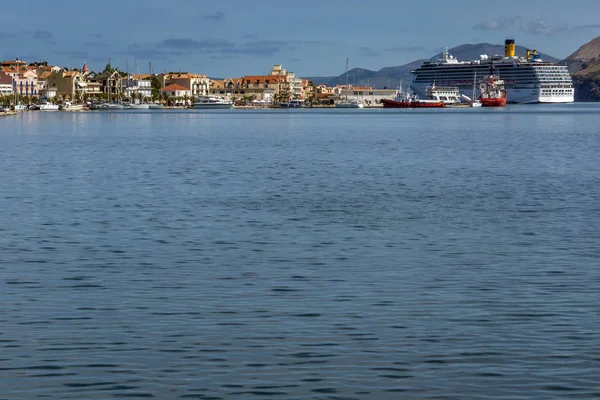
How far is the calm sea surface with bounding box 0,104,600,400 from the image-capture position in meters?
11.1

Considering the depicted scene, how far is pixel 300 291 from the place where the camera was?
15867 mm

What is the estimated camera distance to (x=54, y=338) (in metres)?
12.8

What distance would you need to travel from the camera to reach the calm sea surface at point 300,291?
36.6 feet

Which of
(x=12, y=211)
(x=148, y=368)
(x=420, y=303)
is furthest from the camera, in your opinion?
(x=12, y=211)

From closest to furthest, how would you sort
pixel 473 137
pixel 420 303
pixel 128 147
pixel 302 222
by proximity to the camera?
pixel 420 303, pixel 302 222, pixel 128 147, pixel 473 137

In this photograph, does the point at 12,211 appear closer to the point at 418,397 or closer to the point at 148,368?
the point at 148,368

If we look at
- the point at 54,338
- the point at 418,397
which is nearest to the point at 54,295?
the point at 54,338

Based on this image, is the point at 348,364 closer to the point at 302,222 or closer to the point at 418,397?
the point at 418,397

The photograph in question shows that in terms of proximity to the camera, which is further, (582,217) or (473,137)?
(473,137)

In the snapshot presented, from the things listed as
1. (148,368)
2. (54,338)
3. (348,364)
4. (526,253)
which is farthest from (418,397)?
(526,253)

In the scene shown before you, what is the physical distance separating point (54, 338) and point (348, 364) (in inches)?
154

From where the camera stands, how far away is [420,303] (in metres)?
14.9

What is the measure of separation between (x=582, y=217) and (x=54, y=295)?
1525 cm

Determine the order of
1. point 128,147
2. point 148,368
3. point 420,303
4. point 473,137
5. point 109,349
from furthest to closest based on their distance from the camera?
1. point 473,137
2. point 128,147
3. point 420,303
4. point 109,349
5. point 148,368
